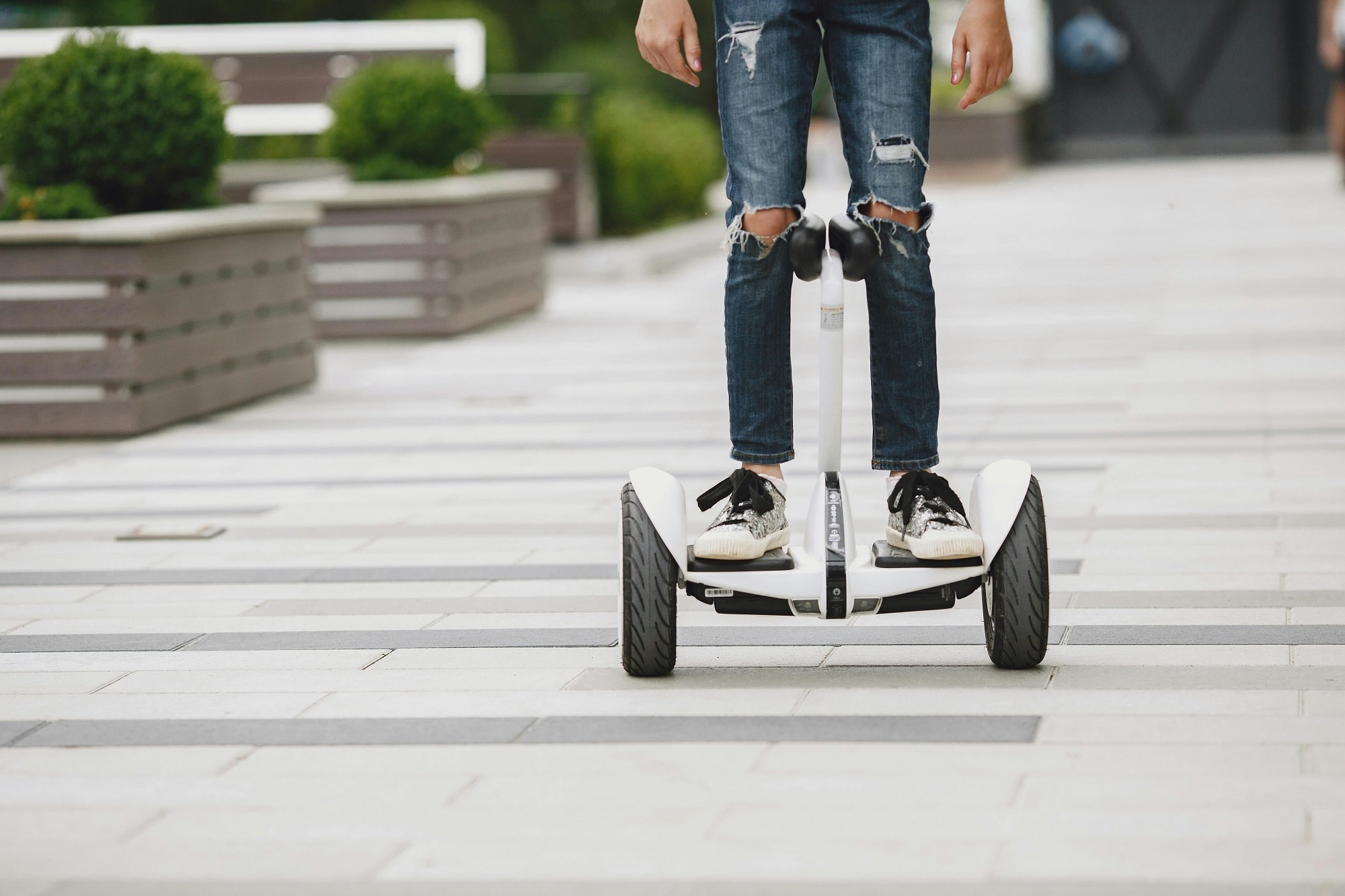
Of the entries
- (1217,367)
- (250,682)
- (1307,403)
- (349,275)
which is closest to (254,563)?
(250,682)

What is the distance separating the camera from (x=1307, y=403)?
7.00m

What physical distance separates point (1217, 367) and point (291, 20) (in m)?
24.1

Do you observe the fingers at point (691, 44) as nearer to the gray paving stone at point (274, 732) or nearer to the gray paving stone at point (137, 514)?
the gray paving stone at point (274, 732)

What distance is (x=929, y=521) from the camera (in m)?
3.47

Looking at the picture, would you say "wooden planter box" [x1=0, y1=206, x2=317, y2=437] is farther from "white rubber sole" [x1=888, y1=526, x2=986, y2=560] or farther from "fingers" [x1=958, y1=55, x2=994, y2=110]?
"white rubber sole" [x1=888, y1=526, x2=986, y2=560]

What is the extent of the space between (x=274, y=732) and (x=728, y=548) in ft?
2.78

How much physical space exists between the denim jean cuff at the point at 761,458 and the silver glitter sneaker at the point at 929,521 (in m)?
0.21

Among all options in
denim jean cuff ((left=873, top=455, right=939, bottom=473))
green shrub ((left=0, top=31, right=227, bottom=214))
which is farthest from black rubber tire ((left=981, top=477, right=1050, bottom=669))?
green shrub ((left=0, top=31, right=227, bottom=214))

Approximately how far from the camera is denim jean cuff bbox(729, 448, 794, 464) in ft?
12.0

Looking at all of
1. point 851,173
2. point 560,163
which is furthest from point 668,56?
point 560,163

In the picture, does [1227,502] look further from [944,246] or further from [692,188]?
[692,188]

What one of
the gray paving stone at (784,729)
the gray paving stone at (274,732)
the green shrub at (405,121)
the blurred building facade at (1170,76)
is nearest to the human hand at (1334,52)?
the blurred building facade at (1170,76)

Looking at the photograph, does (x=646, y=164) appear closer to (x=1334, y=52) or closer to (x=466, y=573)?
(x=1334, y=52)

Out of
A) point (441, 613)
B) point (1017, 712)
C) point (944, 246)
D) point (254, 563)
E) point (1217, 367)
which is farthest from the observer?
point (944, 246)
